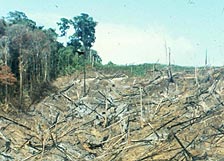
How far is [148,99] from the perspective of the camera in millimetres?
20219

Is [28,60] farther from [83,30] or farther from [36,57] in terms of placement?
[83,30]

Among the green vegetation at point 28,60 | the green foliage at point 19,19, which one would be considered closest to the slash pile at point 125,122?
the green vegetation at point 28,60

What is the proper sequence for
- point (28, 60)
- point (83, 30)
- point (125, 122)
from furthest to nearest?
point (83, 30) → point (28, 60) → point (125, 122)

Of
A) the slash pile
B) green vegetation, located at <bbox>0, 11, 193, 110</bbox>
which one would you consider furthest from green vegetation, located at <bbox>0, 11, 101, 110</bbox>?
the slash pile

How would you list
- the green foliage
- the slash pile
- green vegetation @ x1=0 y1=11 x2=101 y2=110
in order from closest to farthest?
the slash pile → green vegetation @ x1=0 y1=11 x2=101 y2=110 → the green foliage

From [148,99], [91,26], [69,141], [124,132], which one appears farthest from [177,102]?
[91,26]

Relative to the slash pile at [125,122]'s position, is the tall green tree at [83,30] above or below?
above

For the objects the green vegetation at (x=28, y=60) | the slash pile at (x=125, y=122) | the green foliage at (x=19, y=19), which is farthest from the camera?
the green foliage at (x=19, y=19)

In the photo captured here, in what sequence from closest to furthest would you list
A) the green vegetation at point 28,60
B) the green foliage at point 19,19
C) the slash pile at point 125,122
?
the slash pile at point 125,122, the green vegetation at point 28,60, the green foliage at point 19,19

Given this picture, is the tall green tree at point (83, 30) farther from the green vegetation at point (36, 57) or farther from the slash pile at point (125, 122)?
the slash pile at point (125, 122)

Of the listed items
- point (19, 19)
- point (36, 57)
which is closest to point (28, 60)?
point (36, 57)

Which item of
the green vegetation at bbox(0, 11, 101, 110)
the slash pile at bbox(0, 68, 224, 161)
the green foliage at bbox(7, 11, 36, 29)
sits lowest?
the slash pile at bbox(0, 68, 224, 161)

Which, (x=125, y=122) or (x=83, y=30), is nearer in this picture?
(x=125, y=122)

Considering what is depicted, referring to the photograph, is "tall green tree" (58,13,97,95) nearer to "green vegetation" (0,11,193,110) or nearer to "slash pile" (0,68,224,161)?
"green vegetation" (0,11,193,110)
